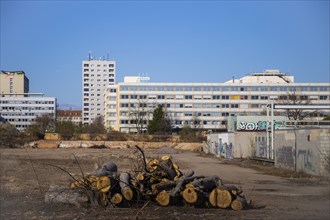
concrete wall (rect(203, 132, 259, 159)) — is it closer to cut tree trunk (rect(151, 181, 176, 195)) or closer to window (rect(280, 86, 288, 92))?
cut tree trunk (rect(151, 181, 176, 195))

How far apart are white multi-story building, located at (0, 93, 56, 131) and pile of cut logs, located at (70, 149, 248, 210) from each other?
84.9m

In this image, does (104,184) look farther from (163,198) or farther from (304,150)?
(304,150)

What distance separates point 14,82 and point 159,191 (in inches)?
4184

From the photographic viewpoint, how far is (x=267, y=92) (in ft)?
448

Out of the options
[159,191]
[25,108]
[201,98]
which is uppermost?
[201,98]

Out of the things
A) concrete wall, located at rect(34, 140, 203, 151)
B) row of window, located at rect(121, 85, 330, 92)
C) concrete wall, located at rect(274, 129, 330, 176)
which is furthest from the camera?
row of window, located at rect(121, 85, 330, 92)

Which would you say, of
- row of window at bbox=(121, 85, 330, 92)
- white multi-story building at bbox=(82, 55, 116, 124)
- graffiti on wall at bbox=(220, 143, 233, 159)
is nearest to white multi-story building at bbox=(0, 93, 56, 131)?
row of window at bbox=(121, 85, 330, 92)

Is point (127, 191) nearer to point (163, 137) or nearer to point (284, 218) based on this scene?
point (284, 218)

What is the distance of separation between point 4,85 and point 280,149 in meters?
81.3

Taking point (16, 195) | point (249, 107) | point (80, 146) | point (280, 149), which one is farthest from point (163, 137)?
point (16, 195)

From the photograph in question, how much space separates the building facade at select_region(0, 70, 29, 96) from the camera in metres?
102

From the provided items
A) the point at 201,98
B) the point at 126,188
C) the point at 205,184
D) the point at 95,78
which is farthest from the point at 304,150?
the point at 95,78

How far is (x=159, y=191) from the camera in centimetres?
1236

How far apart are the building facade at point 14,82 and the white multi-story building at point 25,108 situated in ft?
7.64
